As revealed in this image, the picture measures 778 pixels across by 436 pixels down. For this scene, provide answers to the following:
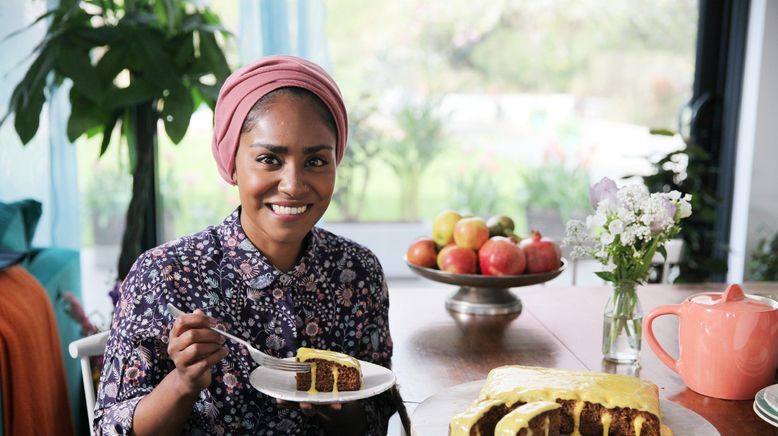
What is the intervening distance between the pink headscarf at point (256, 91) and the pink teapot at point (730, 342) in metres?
0.66

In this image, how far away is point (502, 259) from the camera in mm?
1779

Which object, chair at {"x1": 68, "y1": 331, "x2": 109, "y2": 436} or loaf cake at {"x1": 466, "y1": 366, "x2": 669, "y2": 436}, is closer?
loaf cake at {"x1": 466, "y1": 366, "x2": 669, "y2": 436}

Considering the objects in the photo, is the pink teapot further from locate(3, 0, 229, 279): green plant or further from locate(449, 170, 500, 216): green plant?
locate(449, 170, 500, 216): green plant

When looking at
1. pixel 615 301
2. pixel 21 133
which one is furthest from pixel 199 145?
pixel 615 301

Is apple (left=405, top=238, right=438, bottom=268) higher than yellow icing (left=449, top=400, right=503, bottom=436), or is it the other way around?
apple (left=405, top=238, right=438, bottom=268)

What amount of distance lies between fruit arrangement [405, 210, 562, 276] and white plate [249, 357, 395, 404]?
551 millimetres

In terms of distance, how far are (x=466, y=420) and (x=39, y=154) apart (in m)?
2.15

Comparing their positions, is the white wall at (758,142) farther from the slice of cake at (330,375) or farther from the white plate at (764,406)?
the slice of cake at (330,375)

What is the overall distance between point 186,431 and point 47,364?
1.03 meters

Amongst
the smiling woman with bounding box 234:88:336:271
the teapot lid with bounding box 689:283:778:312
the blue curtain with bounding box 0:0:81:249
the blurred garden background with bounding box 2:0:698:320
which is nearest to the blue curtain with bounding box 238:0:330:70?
the blue curtain with bounding box 0:0:81:249

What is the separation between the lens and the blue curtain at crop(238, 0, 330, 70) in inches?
115

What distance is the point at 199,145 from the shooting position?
364cm

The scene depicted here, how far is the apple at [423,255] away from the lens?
188cm

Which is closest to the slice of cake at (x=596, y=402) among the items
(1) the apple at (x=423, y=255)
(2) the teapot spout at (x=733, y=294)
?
(2) the teapot spout at (x=733, y=294)
